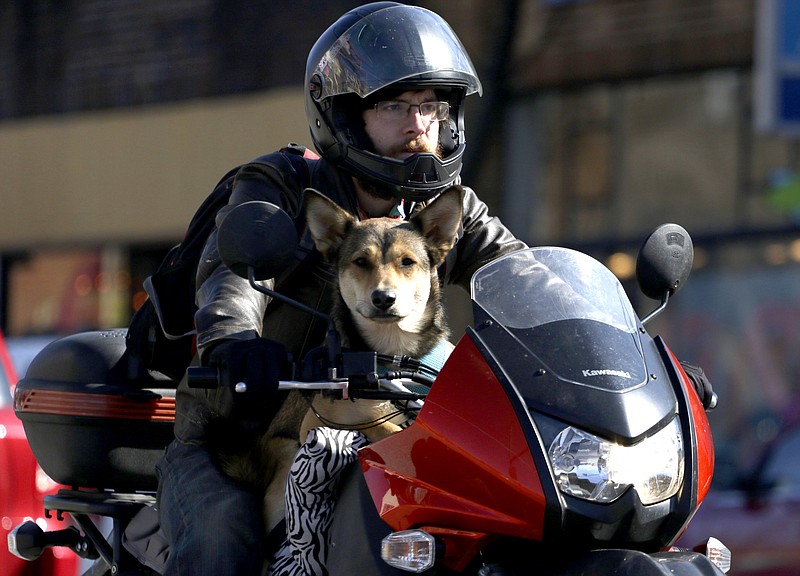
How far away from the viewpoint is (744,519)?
8.72 metres

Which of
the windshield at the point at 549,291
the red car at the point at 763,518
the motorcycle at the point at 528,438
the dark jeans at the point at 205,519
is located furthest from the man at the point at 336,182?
the red car at the point at 763,518

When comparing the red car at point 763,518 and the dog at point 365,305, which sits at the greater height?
the dog at point 365,305

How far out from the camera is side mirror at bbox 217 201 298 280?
3.02m

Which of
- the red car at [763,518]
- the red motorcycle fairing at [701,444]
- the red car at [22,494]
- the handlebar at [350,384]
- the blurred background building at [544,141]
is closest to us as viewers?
the red motorcycle fairing at [701,444]

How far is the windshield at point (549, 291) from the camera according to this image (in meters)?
2.92

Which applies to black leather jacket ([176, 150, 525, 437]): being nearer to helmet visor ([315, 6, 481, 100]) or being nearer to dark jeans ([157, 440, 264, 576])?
dark jeans ([157, 440, 264, 576])

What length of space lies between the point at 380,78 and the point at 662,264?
0.91 metres

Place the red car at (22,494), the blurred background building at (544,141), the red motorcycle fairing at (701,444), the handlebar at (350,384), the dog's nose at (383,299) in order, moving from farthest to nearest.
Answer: the blurred background building at (544,141) < the red car at (22,494) < the dog's nose at (383,299) < the handlebar at (350,384) < the red motorcycle fairing at (701,444)

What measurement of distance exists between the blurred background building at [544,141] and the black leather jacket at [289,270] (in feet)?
20.0

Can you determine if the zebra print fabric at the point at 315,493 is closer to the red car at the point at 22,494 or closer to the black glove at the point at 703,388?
the black glove at the point at 703,388

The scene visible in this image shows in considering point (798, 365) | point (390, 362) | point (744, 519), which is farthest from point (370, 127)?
point (798, 365)

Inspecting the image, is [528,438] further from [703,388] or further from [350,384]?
[703,388]

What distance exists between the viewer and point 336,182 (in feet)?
13.0

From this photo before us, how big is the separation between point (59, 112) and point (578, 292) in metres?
14.5
